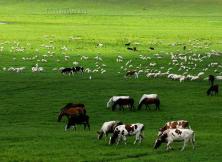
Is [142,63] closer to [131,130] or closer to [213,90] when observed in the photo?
[213,90]

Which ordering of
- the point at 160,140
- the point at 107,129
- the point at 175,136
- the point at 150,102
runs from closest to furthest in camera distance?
1. the point at 175,136
2. the point at 160,140
3. the point at 107,129
4. the point at 150,102

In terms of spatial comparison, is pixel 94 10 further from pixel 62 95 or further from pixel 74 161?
pixel 74 161

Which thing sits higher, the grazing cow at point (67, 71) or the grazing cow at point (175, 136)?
the grazing cow at point (67, 71)

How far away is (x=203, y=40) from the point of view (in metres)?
75.6

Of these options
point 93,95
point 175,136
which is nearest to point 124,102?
point 93,95

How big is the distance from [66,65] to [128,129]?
1131 inches

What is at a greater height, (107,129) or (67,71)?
(67,71)

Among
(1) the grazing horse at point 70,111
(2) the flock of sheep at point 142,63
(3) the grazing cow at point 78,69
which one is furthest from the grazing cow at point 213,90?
(3) the grazing cow at point 78,69

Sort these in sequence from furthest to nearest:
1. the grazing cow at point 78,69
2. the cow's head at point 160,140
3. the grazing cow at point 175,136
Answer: the grazing cow at point 78,69 → the cow's head at point 160,140 → the grazing cow at point 175,136

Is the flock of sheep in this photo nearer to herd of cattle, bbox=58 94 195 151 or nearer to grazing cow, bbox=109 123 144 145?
herd of cattle, bbox=58 94 195 151

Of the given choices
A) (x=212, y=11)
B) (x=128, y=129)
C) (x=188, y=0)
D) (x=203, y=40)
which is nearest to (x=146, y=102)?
(x=128, y=129)

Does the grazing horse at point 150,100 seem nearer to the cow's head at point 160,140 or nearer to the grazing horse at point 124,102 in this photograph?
the grazing horse at point 124,102

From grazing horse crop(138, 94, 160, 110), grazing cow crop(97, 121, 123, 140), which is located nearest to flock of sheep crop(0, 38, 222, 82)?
grazing horse crop(138, 94, 160, 110)

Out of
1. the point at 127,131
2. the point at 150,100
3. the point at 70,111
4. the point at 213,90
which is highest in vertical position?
the point at 213,90
